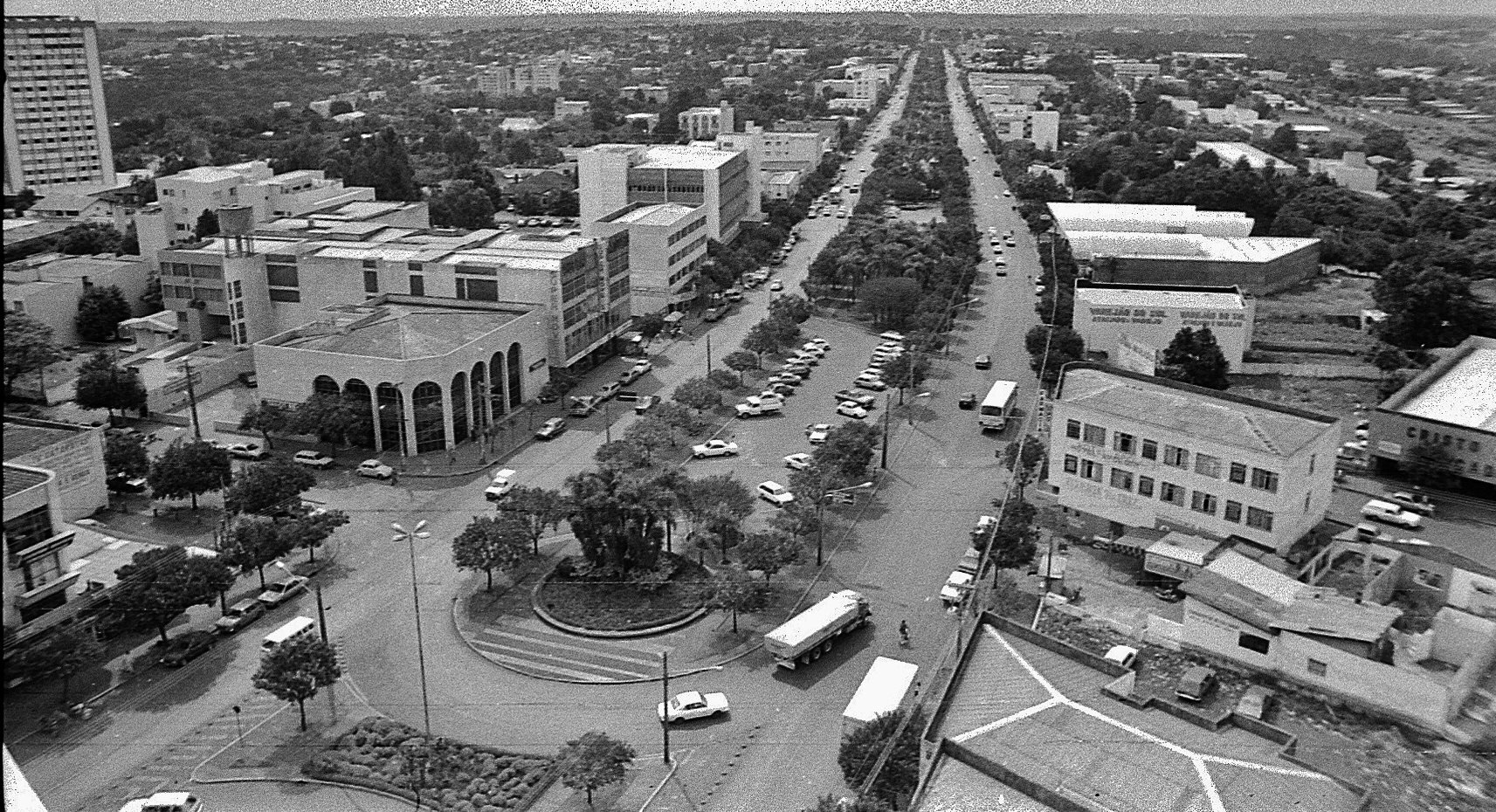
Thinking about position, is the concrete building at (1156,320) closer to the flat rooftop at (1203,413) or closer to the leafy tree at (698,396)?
the flat rooftop at (1203,413)

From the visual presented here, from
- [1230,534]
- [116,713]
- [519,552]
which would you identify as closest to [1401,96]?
[1230,534]

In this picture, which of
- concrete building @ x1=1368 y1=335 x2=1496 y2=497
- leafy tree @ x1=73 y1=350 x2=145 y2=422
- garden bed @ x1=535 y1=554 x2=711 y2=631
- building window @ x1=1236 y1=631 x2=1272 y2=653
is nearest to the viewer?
building window @ x1=1236 y1=631 x2=1272 y2=653

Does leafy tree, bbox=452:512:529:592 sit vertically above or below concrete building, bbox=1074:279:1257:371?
below

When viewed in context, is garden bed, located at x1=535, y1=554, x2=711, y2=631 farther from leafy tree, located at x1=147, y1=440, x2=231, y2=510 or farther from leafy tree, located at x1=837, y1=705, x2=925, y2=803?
leafy tree, located at x1=147, y1=440, x2=231, y2=510

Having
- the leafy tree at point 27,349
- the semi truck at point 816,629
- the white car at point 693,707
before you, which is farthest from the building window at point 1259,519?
the leafy tree at point 27,349

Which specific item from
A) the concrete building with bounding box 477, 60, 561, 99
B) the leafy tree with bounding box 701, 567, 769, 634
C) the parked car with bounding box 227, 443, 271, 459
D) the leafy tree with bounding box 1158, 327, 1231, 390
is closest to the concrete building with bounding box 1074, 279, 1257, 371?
the leafy tree with bounding box 1158, 327, 1231, 390

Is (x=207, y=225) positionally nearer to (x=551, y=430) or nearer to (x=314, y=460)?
(x=314, y=460)
